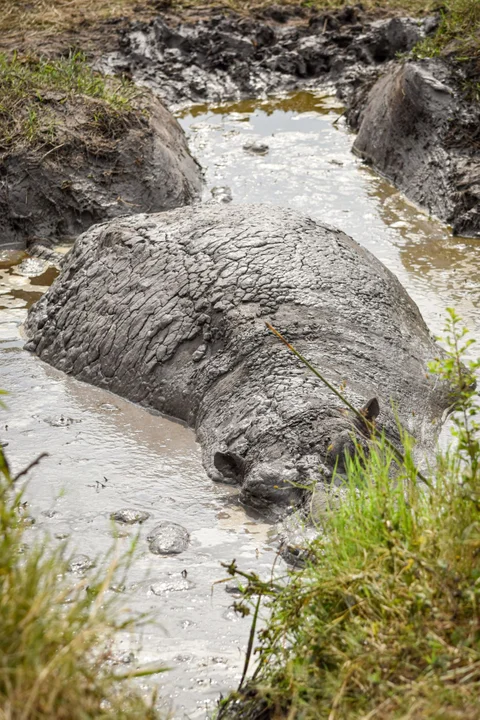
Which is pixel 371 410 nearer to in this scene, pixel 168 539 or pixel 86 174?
pixel 168 539

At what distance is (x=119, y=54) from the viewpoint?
40.7ft

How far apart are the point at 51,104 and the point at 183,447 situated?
5072 millimetres

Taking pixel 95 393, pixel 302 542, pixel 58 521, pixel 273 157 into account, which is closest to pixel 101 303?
pixel 95 393

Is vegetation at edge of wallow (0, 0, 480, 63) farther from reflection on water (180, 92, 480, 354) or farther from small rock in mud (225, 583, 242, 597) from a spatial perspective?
small rock in mud (225, 583, 242, 597)

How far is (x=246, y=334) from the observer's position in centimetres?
497

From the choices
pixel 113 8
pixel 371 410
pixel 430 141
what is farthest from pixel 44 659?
pixel 113 8

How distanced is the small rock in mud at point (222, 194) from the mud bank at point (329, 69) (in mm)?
1752

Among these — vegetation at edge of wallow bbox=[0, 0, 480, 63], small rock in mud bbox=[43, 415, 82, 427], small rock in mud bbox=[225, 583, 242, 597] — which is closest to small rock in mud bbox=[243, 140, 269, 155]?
vegetation at edge of wallow bbox=[0, 0, 480, 63]

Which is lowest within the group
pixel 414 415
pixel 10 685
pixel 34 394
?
pixel 34 394

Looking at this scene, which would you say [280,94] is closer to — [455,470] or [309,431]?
[309,431]

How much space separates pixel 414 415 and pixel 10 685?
3.24 metres

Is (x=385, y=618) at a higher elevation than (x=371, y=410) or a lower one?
higher

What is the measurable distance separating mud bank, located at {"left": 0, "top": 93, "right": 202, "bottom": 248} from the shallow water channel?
0.42 meters

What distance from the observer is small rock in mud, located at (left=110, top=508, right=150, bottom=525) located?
4.30m
